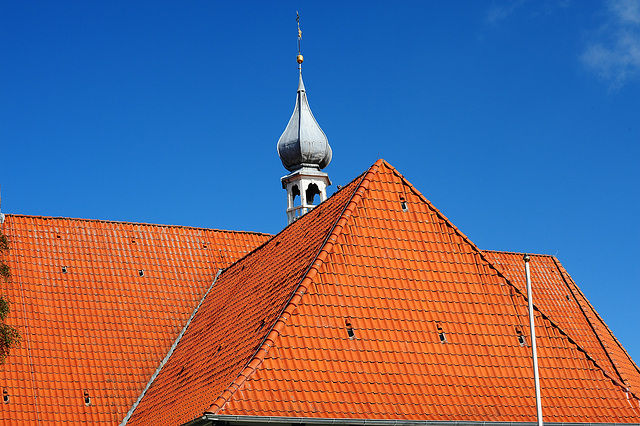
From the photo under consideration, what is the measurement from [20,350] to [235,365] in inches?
277

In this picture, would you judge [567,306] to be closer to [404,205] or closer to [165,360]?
[404,205]

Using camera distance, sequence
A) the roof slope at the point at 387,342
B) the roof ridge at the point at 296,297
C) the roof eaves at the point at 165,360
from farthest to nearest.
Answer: the roof eaves at the point at 165,360 → the roof slope at the point at 387,342 → the roof ridge at the point at 296,297

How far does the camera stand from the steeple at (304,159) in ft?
103

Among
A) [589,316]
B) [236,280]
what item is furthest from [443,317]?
[589,316]

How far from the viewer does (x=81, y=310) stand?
23.0 m

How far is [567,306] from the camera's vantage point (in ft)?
91.1

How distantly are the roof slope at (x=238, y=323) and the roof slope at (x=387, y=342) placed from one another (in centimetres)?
6

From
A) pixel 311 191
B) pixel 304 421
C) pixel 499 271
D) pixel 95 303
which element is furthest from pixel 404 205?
pixel 311 191

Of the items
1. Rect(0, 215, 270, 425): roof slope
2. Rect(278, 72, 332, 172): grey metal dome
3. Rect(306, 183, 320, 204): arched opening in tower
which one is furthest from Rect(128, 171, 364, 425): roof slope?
Rect(278, 72, 332, 172): grey metal dome

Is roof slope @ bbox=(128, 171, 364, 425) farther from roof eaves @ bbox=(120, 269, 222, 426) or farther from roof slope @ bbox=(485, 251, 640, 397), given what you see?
roof slope @ bbox=(485, 251, 640, 397)

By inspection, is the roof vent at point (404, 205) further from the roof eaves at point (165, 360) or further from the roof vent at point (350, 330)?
the roof eaves at point (165, 360)

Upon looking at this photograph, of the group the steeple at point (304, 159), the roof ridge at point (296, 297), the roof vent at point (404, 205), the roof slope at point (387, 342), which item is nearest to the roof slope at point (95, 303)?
the roof slope at point (387, 342)

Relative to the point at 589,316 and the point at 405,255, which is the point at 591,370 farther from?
the point at 589,316

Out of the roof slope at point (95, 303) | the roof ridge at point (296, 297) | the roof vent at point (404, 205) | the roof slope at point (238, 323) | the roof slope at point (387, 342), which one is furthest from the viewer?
the roof slope at point (95, 303)
